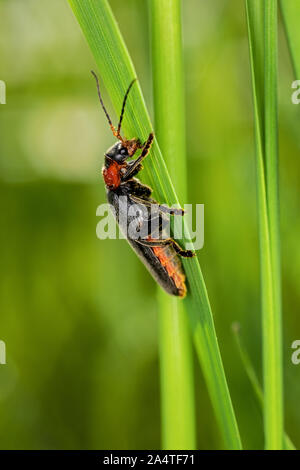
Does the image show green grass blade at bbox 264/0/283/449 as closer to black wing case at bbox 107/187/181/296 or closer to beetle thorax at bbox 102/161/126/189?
black wing case at bbox 107/187/181/296

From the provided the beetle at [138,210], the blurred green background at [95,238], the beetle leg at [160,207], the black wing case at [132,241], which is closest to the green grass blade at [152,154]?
the beetle leg at [160,207]

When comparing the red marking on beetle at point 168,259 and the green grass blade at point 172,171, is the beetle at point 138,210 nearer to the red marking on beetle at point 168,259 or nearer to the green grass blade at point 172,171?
the red marking on beetle at point 168,259

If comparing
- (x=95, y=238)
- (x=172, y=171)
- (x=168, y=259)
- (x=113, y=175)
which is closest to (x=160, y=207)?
(x=172, y=171)

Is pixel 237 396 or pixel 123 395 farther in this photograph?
pixel 123 395

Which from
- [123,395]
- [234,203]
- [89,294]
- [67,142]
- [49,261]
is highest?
[67,142]

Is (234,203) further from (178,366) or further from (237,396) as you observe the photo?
(178,366)
